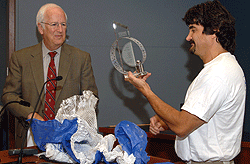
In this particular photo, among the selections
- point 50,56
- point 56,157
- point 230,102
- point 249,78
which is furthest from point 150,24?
point 56,157

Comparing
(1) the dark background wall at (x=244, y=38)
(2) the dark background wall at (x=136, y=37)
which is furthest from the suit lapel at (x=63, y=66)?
(1) the dark background wall at (x=244, y=38)

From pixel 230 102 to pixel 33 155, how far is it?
3.88 ft

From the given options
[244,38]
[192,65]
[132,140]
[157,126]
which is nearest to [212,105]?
[132,140]

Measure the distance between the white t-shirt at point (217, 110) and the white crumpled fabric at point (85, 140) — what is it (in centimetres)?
48

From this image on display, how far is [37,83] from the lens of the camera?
8.62 feet

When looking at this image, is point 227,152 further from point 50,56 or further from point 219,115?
point 50,56

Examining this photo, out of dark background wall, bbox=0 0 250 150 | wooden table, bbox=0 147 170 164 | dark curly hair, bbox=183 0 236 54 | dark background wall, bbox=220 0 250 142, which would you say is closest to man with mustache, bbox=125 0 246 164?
dark curly hair, bbox=183 0 236 54

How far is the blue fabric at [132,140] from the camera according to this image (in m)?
1.31

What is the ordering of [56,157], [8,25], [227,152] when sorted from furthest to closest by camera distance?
[8,25] → [227,152] → [56,157]

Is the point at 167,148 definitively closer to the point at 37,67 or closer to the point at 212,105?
the point at 212,105

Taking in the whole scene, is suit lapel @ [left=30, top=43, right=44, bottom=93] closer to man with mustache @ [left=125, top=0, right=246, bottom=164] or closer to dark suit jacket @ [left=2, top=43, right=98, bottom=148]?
dark suit jacket @ [left=2, top=43, right=98, bottom=148]

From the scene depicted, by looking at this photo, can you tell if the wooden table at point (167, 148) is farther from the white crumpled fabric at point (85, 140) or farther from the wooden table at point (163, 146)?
the white crumpled fabric at point (85, 140)

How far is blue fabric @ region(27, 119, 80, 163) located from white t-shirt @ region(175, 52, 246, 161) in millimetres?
641

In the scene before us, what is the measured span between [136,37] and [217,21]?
234 cm
